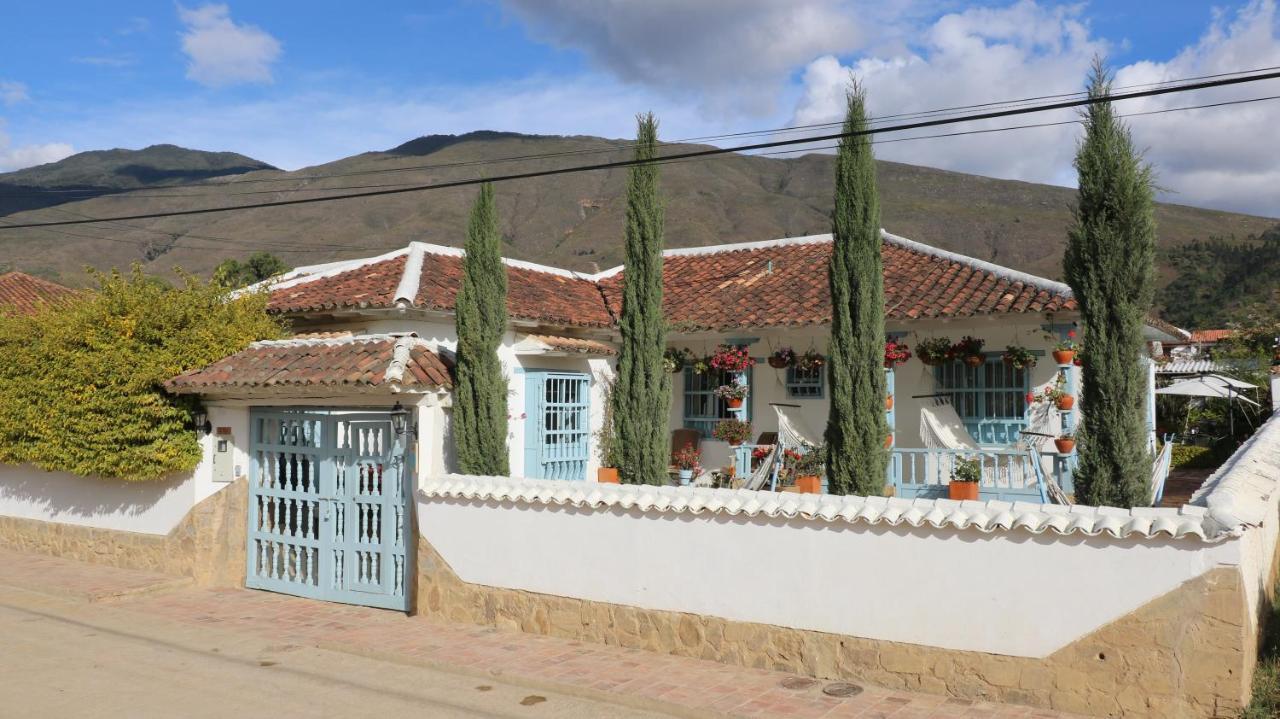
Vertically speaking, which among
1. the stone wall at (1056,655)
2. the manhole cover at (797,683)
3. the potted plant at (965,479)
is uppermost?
the potted plant at (965,479)

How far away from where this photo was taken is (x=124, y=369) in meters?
10.5

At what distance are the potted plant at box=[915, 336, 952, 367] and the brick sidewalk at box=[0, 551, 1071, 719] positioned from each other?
7288 mm

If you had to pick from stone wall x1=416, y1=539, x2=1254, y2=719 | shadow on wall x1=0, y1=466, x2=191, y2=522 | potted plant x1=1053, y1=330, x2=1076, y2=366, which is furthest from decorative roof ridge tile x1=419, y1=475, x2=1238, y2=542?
potted plant x1=1053, y1=330, x2=1076, y2=366

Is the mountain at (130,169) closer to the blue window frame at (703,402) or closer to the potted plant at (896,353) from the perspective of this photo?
the blue window frame at (703,402)

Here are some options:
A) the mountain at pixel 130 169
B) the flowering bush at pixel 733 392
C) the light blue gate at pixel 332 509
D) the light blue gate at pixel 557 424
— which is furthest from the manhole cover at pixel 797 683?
the mountain at pixel 130 169

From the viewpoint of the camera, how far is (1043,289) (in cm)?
1251

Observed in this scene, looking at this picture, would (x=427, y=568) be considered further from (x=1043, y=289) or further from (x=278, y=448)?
(x=1043, y=289)

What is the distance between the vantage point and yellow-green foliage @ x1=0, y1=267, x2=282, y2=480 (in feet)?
34.6

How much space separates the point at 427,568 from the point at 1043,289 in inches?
350

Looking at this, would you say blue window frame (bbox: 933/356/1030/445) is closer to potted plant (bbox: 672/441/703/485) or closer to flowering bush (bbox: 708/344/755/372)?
flowering bush (bbox: 708/344/755/372)

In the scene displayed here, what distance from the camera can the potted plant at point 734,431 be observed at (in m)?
13.7

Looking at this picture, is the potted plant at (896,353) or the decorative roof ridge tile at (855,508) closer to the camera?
the decorative roof ridge tile at (855,508)

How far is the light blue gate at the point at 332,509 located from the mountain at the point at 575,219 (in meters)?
53.8

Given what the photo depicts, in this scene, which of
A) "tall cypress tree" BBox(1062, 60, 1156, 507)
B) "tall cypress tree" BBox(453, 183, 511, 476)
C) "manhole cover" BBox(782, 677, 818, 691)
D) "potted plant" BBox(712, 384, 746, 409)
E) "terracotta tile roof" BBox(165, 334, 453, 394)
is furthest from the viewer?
"potted plant" BBox(712, 384, 746, 409)
